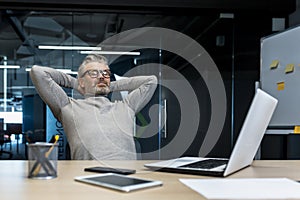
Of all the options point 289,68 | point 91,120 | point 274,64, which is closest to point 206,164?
point 91,120

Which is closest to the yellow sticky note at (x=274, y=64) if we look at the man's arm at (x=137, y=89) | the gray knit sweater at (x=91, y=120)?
the man's arm at (x=137, y=89)

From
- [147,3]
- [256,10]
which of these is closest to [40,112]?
[147,3]

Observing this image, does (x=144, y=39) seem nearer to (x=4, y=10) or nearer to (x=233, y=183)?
(x=4, y=10)

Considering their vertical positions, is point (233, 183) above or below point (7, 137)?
above

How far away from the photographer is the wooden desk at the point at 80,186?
0.72m

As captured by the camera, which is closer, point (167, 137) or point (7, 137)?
point (7, 137)

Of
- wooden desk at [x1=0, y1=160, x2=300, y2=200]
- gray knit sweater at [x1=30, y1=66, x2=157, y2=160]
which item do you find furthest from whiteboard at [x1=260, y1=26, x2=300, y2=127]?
wooden desk at [x1=0, y1=160, x2=300, y2=200]

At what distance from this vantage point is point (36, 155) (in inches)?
34.5

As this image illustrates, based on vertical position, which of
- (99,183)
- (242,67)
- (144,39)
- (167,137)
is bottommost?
(167,137)

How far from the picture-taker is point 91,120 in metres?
1.72

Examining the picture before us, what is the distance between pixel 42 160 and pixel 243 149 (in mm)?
532

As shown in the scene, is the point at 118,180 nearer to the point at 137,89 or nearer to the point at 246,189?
the point at 246,189

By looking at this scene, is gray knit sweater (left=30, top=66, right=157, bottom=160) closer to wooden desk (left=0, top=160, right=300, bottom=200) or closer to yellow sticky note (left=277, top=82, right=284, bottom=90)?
wooden desk (left=0, top=160, right=300, bottom=200)

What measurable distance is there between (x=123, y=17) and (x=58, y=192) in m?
3.59
